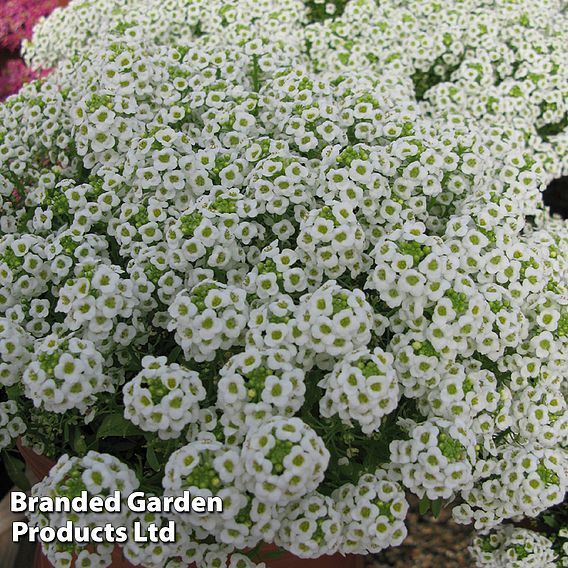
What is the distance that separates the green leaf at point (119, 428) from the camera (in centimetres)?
196

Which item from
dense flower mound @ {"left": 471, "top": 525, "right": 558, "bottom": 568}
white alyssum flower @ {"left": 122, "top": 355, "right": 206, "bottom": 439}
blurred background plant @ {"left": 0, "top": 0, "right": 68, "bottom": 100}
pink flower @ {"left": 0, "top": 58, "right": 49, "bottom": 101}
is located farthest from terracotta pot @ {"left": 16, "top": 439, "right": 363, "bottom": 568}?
blurred background plant @ {"left": 0, "top": 0, "right": 68, "bottom": 100}

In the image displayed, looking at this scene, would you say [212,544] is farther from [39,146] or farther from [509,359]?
[39,146]

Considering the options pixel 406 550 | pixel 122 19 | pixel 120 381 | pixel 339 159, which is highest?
pixel 122 19

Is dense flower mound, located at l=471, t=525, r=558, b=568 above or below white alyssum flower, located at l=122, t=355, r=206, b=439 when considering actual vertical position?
below

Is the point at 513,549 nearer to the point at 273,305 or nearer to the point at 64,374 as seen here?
the point at 273,305

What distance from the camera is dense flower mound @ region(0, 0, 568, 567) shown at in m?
1.81

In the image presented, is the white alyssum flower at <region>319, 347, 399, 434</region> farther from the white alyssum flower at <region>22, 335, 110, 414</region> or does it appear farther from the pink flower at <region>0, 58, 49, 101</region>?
the pink flower at <region>0, 58, 49, 101</region>

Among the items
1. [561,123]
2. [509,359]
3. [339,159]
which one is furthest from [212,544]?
[561,123]

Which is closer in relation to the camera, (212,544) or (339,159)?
(212,544)

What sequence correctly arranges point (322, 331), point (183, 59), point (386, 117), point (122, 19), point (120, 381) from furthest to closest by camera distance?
1. point (122, 19)
2. point (183, 59)
3. point (386, 117)
4. point (120, 381)
5. point (322, 331)

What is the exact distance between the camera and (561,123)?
353cm

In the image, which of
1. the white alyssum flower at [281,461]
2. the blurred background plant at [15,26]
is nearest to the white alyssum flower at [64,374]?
the white alyssum flower at [281,461]

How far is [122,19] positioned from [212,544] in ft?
8.58

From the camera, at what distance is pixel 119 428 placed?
77.5 inches
